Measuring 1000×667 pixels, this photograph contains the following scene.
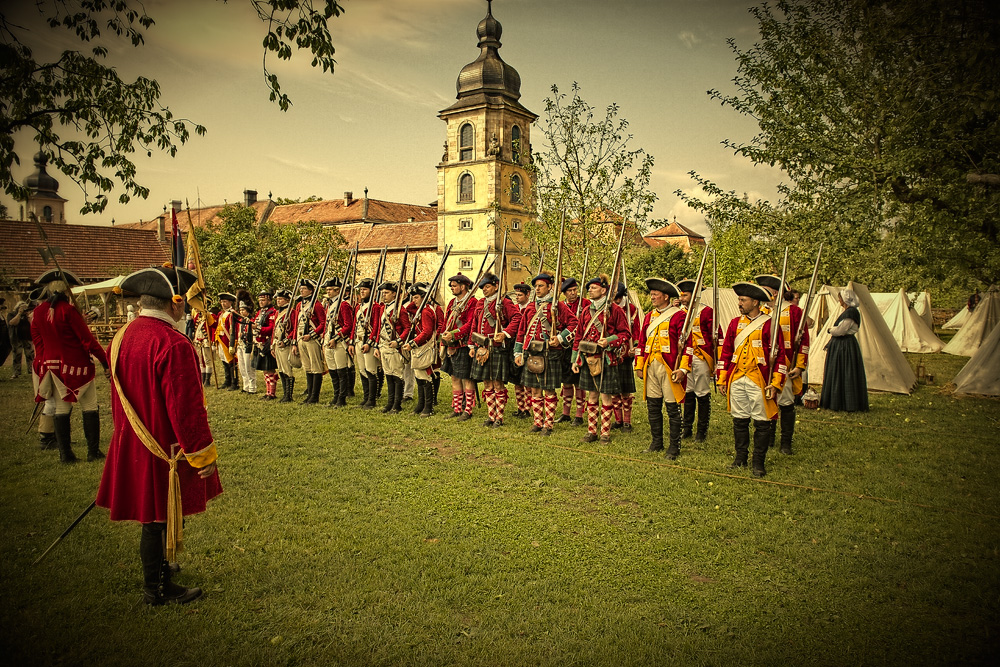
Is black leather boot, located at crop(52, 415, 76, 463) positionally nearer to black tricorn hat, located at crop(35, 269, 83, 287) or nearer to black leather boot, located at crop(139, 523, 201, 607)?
black tricorn hat, located at crop(35, 269, 83, 287)

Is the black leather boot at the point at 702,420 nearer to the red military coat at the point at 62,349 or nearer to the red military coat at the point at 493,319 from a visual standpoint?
the red military coat at the point at 493,319

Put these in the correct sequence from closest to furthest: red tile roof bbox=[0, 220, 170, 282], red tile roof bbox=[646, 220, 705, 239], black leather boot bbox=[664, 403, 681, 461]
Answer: black leather boot bbox=[664, 403, 681, 461] → red tile roof bbox=[0, 220, 170, 282] → red tile roof bbox=[646, 220, 705, 239]

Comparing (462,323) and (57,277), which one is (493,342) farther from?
(57,277)

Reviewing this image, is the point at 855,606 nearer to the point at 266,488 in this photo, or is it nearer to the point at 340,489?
the point at 340,489

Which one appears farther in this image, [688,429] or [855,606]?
[688,429]

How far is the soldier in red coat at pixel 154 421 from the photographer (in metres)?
3.79

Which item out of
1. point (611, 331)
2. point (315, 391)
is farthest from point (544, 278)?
point (315, 391)

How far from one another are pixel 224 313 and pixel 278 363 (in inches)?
91.8

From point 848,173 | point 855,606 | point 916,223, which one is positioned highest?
point 848,173

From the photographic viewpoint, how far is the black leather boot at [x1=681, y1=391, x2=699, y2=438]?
333 inches

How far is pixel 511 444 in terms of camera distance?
27.4 feet

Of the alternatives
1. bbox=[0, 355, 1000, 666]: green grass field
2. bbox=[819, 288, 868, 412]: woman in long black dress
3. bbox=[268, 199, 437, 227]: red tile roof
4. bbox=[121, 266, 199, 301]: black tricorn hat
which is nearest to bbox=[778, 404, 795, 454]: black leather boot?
bbox=[0, 355, 1000, 666]: green grass field

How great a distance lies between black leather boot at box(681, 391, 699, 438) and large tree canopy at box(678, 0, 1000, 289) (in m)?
4.41

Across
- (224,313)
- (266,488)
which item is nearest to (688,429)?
(266,488)
